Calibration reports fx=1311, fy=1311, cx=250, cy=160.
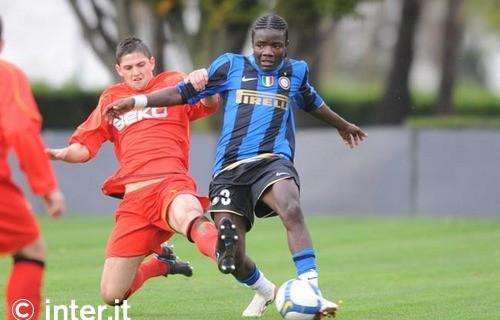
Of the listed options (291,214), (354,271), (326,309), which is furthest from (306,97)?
(354,271)

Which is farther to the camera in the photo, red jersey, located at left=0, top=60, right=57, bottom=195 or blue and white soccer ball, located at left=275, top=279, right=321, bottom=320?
blue and white soccer ball, located at left=275, top=279, right=321, bottom=320

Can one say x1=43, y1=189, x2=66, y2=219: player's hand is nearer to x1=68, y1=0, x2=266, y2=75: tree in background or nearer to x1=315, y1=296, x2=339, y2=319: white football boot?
x1=315, y1=296, x2=339, y2=319: white football boot

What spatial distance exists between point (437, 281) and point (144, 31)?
74.5ft

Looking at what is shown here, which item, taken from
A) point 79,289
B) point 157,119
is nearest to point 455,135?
point 79,289

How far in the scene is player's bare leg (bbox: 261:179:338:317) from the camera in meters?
9.13

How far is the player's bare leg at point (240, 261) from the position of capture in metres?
9.02

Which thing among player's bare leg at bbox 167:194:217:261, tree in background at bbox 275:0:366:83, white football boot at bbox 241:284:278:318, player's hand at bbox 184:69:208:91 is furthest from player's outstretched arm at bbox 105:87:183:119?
tree in background at bbox 275:0:366:83

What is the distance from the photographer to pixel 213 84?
9.90 m

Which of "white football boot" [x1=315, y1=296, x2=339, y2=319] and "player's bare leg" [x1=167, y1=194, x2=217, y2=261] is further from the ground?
"player's bare leg" [x1=167, y1=194, x2=217, y2=261]

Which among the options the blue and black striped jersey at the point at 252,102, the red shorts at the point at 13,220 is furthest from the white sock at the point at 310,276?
the red shorts at the point at 13,220

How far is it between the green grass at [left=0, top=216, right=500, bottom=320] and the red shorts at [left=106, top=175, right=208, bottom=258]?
24.1 inches

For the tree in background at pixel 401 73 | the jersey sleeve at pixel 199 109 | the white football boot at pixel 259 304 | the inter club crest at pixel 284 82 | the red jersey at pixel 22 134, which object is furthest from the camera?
the tree in background at pixel 401 73

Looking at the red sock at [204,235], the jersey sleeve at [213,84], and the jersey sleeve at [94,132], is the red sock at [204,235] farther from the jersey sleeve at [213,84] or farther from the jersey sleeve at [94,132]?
the jersey sleeve at [94,132]

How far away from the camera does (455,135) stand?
78.9ft
